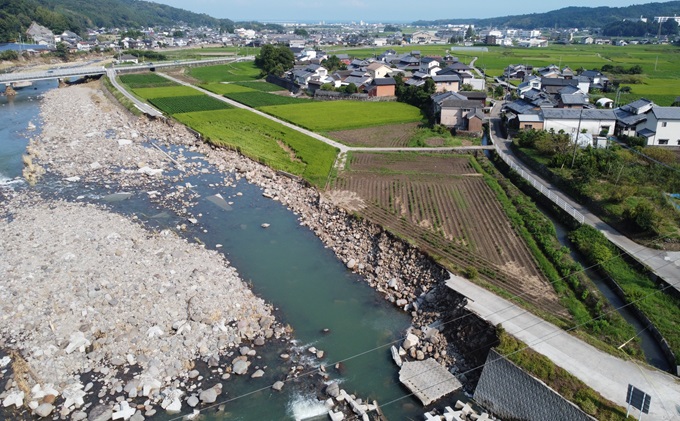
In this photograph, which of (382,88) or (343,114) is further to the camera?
(382,88)

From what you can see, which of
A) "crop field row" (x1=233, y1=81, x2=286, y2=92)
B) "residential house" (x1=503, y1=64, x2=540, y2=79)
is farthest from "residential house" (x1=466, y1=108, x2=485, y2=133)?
"residential house" (x1=503, y1=64, x2=540, y2=79)

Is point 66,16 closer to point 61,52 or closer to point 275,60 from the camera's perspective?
point 61,52

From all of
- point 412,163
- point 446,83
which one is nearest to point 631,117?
point 412,163

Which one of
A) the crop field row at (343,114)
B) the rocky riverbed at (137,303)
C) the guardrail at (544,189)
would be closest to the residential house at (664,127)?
the guardrail at (544,189)

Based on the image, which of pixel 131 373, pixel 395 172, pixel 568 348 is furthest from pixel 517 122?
pixel 131 373

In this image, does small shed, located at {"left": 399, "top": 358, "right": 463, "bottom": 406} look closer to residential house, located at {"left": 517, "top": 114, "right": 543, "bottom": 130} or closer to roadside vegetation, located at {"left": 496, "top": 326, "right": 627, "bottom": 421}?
roadside vegetation, located at {"left": 496, "top": 326, "right": 627, "bottom": 421}

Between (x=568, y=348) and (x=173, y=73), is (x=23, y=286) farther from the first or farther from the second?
(x=173, y=73)
